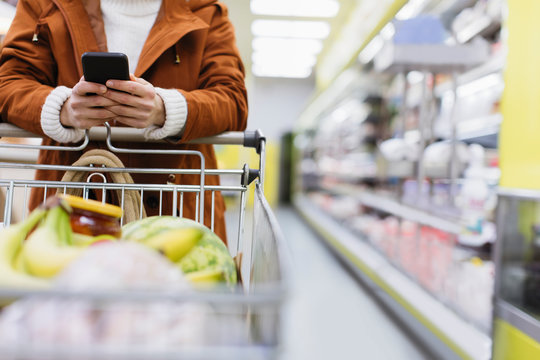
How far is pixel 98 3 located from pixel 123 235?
79 centimetres

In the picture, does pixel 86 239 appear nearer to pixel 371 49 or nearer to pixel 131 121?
pixel 131 121

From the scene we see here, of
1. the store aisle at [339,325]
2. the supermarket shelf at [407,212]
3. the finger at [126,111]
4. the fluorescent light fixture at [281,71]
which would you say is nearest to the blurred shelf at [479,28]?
the supermarket shelf at [407,212]

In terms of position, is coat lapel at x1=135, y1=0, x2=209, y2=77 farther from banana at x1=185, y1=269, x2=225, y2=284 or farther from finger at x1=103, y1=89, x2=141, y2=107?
banana at x1=185, y1=269, x2=225, y2=284

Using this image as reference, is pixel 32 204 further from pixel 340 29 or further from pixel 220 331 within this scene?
Result: pixel 340 29

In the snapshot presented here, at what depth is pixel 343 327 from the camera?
2.92 metres

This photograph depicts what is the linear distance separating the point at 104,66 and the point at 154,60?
12.7 inches

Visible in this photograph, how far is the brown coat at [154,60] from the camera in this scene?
42.7 inches

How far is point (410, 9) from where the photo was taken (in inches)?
128

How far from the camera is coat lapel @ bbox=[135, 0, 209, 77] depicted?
1099mm

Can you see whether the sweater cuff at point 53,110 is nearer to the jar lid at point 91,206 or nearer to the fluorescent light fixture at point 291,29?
the jar lid at point 91,206

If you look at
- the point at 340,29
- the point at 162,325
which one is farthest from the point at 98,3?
the point at 340,29

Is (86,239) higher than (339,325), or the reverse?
(86,239)

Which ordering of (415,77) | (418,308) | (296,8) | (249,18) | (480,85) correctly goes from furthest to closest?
(249,18), (296,8), (415,77), (480,85), (418,308)

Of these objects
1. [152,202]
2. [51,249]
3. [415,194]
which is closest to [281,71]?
[415,194]
